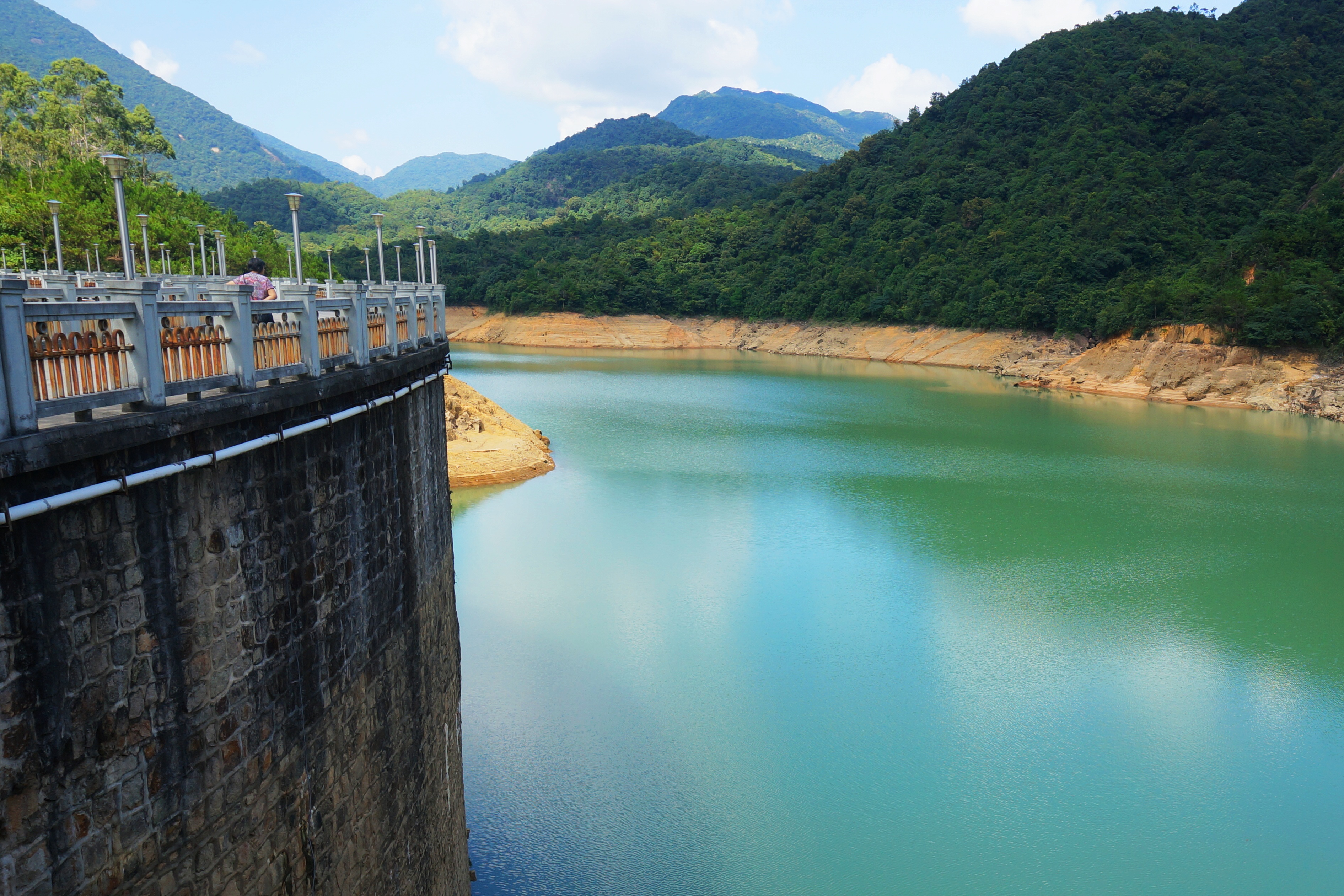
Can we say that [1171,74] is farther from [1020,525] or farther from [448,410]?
[448,410]

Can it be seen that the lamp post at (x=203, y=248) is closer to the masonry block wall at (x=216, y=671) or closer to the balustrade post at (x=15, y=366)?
the masonry block wall at (x=216, y=671)

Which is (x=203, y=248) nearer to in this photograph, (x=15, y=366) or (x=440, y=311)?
(x=440, y=311)

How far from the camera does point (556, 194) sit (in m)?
152

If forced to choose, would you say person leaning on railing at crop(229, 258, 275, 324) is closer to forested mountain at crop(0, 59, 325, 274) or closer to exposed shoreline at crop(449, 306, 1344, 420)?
forested mountain at crop(0, 59, 325, 274)

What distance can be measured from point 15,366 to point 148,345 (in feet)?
2.24

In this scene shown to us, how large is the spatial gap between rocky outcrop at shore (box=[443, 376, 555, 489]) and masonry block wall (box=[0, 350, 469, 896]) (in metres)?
19.0

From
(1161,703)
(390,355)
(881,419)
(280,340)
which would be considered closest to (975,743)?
(1161,703)

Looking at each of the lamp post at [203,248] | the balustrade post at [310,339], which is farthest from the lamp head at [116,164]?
the lamp post at [203,248]

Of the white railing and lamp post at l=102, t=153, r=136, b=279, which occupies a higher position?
lamp post at l=102, t=153, r=136, b=279

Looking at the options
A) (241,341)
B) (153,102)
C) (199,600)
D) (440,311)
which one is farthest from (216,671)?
(153,102)

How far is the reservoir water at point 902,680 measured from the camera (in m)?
9.98

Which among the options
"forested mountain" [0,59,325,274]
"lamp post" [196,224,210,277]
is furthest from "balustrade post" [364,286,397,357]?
"forested mountain" [0,59,325,274]

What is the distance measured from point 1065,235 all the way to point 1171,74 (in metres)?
22.5

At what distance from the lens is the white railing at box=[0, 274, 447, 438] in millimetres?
3127
